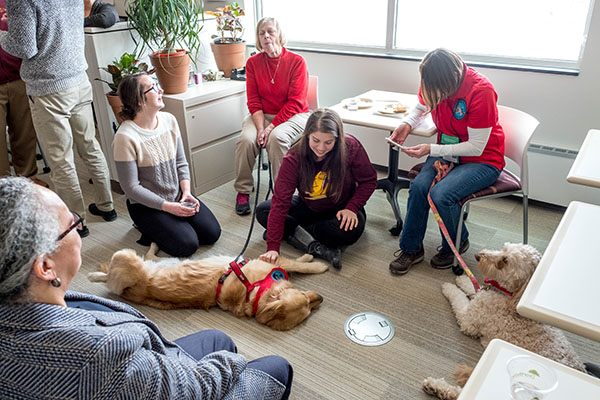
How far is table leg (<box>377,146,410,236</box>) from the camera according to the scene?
2.90 metres

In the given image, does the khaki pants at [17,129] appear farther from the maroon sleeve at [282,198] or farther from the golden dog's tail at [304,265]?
the golden dog's tail at [304,265]

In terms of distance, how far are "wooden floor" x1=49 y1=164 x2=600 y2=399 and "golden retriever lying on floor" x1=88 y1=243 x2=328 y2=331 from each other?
0.05 meters

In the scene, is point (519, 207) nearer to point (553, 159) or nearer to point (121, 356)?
point (553, 159)

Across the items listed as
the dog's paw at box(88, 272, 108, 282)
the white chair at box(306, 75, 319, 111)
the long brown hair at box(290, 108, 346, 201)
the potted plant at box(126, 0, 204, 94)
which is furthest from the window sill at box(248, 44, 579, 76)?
the dog's paw at box(88, 272, 108, 282)

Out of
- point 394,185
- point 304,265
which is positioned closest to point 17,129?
point 304,265

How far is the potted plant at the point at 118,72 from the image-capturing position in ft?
9.97

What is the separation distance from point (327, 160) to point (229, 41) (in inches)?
64.6

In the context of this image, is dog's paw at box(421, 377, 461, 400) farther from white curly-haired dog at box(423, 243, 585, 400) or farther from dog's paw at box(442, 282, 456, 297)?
dog's paw at box(442, 282, 456, 297)

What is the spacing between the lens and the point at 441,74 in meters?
2.33

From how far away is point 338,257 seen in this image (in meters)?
2.59

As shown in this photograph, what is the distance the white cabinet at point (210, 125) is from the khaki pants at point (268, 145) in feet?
0.82

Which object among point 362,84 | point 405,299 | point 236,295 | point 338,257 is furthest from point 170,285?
point 362,84

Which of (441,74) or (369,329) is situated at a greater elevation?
(441,74)

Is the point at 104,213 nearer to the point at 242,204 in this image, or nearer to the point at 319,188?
the point at 242,204
